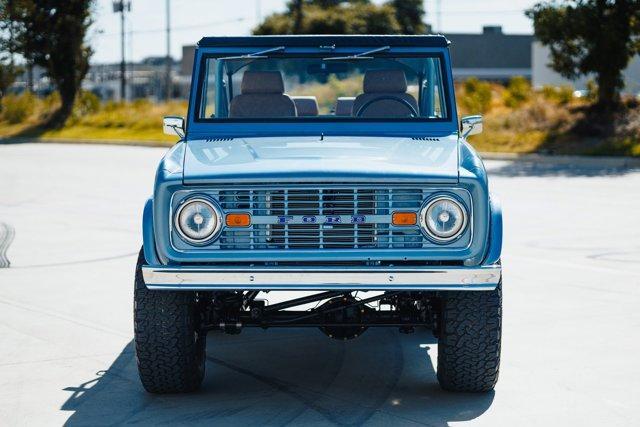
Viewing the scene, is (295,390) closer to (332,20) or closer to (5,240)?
(5,240)

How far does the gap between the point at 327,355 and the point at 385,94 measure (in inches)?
66.8

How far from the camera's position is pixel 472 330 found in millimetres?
6184

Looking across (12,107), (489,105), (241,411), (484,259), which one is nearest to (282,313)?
(241,411)

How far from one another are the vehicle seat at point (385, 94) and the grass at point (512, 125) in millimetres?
17572

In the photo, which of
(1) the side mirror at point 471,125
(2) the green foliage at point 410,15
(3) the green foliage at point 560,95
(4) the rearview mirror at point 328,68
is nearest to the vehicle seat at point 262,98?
(4) the rearview mirror at point 328,68

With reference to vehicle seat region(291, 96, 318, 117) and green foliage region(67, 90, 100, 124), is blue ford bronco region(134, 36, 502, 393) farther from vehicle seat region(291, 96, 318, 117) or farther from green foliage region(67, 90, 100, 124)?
green foliage region(67, 90, 100, 124)

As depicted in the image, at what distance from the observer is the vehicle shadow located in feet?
19.8

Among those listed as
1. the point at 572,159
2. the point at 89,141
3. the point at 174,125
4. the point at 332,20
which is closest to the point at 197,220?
the point at 174,125

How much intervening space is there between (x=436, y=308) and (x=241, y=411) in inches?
45.7

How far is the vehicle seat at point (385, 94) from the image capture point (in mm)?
7711

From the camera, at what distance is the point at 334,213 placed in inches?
239

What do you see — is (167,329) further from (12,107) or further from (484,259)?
(12,107)

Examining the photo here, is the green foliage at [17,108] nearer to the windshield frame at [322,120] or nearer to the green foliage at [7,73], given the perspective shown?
the green foliage at [7,73]

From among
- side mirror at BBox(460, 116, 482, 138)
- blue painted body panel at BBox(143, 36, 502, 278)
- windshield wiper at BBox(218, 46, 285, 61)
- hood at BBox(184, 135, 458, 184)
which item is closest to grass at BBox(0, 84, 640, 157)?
side mirror at BBox(460, 116, 482, 138)
